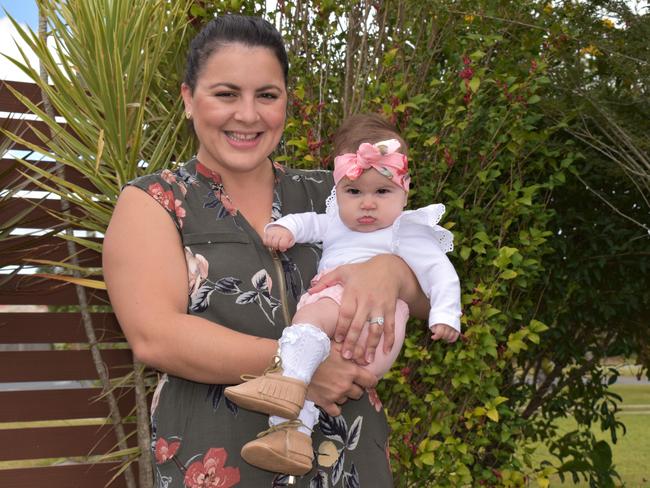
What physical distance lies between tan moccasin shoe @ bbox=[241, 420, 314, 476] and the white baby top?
577 mm

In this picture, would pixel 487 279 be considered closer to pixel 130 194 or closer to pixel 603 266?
pixel 603 266

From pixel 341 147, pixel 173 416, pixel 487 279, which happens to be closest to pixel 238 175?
pixel 341 147

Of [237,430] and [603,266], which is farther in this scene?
[603,266]

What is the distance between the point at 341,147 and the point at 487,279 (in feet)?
6.04

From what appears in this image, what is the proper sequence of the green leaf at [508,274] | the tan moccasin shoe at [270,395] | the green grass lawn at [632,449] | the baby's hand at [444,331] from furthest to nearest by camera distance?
the green grass lawn at [632,449]
the green leaf at [508,274]
the baby's hand at [444,331]
the tan moccasin shoe at [270,395]

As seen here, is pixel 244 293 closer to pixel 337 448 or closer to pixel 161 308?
pixel 161 308

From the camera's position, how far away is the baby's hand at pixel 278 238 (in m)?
2.20

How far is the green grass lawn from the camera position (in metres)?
8.66

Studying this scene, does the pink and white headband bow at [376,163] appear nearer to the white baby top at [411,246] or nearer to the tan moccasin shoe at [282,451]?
the white baby top at [411,246]

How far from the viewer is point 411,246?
2.49m

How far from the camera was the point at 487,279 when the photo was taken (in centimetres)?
424

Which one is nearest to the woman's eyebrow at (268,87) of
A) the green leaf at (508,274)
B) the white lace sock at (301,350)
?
the white lace sock at (301,350)

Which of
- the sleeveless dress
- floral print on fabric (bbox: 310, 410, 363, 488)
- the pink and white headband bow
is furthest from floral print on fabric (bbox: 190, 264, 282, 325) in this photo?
the pink and white headband bow

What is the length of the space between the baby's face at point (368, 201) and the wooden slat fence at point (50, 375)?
2524 millimetres
